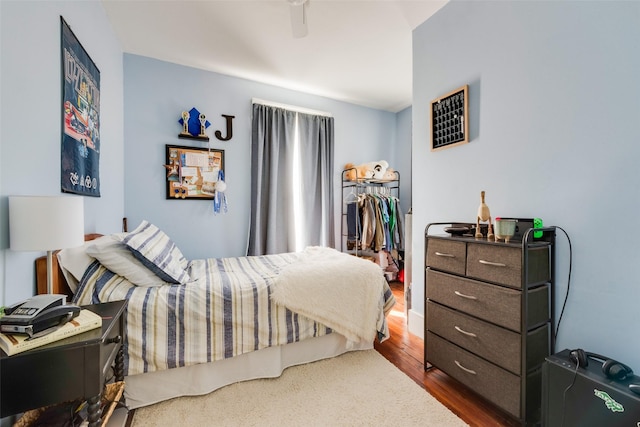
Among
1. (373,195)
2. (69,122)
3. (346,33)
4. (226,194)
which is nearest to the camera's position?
(69,122)

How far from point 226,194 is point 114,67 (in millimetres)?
1576

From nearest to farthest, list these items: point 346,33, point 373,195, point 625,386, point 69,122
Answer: point 625,386 → point 69,122 → point 346,33 → point 373,195

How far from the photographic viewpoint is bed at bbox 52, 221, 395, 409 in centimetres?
147

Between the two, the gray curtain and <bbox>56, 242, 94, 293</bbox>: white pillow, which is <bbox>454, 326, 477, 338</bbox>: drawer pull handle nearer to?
<bbox>56, 242, 94, 293</bbox>: white pillow

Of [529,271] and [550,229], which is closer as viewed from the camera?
[529,271]

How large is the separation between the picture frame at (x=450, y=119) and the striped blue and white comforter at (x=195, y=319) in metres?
1.70

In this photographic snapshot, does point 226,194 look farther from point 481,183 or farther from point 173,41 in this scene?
point 481,183

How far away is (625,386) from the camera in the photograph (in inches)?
40.1

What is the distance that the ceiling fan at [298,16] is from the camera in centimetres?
175

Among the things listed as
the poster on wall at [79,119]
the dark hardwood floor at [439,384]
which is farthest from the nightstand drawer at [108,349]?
the dark hardwood floor at [439,384]

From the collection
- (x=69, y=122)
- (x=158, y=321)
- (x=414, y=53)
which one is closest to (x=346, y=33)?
(x=414, y=53)

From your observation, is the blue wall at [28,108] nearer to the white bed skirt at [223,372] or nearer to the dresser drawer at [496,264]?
the white bed skirt at [223,372]

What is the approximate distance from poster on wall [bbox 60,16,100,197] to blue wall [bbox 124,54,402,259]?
853 millimetres

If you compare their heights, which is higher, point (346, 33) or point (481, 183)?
point (346, 33)
